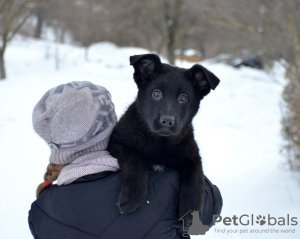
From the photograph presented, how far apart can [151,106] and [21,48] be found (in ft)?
68.1

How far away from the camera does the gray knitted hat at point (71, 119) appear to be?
1.71m

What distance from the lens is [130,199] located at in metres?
1.67

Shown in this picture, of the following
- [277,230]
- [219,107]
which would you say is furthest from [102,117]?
[219,107]

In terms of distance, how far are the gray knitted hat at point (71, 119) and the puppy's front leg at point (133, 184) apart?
0.78ft

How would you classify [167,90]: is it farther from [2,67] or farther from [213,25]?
[213,25]

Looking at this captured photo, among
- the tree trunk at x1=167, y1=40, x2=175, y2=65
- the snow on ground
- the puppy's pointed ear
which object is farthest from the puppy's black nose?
the tree trunk at x1=167, y1=40, x2=175, y2=65

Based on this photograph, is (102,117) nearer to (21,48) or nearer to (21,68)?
(21,68)

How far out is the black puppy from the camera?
1.92 metres

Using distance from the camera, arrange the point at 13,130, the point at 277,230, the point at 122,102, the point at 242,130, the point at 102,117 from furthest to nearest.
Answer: the point at 122,102 < the point at 242,130 < the point at 13,130 < the point at 277,230 < the point at 102,117

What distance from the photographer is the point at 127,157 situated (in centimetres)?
200

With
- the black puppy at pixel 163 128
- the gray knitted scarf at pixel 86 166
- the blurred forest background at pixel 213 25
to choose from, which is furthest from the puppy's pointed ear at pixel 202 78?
the blurred forest background at pixel 213 25

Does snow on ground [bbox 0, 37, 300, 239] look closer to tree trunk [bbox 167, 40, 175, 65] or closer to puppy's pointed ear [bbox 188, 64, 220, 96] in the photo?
puppy's pointed ear [bbox 188, 64, 220, 96]

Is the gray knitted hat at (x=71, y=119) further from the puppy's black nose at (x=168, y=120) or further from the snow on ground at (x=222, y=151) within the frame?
the snow on ground at (x=222, y=151)

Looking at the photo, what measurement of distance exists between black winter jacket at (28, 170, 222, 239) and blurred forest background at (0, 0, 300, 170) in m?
3.61
